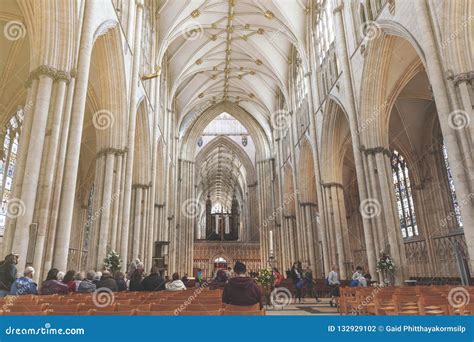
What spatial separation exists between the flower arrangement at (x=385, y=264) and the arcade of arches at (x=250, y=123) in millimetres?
427

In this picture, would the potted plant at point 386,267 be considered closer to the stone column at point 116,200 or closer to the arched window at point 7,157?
the stone column at point 116,200

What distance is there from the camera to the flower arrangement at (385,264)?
39.0 feet

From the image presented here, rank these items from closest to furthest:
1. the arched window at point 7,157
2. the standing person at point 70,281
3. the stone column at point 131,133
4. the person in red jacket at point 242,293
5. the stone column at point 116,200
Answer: the person in red jacket at point 242,293 < the standing person at point 70,281 < the stone column at point 116,200 < the stone column at point 131,133 < the arched window at point 7,157

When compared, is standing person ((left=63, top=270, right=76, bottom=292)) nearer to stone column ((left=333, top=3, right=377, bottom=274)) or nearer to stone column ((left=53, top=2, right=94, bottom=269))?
stone column ((left=53, top=2, right=94, bottom=269))

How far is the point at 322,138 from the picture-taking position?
19422 millimetres

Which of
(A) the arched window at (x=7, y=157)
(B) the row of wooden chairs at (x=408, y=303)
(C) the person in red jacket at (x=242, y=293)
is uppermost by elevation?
(A) the arched window at (x=7, y=157)

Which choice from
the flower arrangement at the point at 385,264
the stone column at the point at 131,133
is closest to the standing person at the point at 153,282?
the stone column at the point at 131,133

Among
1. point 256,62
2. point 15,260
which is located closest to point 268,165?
point 256,62

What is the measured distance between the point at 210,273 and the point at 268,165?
12.2 m

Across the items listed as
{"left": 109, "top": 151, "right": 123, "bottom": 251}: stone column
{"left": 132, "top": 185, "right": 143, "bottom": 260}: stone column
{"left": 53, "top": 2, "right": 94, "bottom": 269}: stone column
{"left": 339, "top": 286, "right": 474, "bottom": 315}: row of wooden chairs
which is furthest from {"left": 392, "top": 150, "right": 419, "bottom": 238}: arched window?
{"left": 53, "top": 2, "right": 94, "bottom": 269}: stone column

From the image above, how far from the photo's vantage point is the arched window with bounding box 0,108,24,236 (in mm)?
16938

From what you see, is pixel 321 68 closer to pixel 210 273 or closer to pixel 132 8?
pixel 132 8

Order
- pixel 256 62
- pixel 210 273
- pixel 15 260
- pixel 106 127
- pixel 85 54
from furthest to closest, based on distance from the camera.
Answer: pixel 210 273 < pixel 256 62 < pixel 106 127 < pixel 85 54 < pixel 15 260

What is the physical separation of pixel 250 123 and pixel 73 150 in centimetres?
2825
